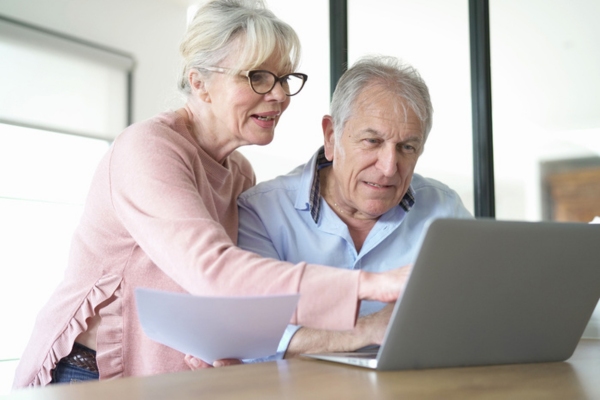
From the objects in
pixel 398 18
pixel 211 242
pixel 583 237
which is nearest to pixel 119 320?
pixel 211 242

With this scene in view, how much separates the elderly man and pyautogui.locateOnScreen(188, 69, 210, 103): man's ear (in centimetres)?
28

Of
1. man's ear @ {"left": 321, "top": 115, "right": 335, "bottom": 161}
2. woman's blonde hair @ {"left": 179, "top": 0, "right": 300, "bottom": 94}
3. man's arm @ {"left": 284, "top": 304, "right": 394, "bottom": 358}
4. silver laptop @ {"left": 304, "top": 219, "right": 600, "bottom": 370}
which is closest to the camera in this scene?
silver laptop @ {"left": 304, "top": 219, "right": 600, "bottom": 370}

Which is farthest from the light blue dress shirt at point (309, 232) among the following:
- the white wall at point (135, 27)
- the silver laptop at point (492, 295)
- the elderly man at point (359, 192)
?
the white wall at point (135, 27)

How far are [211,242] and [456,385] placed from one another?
479 millimetres

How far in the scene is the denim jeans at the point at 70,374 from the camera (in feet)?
5.02

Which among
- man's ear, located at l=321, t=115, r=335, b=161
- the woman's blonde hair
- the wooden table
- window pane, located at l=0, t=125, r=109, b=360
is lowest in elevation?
window pane, located at l=0, t=125, r=109, b=360

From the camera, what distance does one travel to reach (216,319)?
3.19 ft

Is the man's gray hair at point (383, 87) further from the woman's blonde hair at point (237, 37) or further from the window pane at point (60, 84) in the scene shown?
the window pane at point (60, 84)

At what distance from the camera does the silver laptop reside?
38.0 inches

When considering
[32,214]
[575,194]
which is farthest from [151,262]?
[32,214]

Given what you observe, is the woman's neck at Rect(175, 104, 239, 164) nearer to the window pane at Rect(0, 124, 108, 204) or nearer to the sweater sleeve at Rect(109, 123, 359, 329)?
the sweater sleeve at Rect(109, 123, 359, 329)

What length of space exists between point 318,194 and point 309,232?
0.36ft

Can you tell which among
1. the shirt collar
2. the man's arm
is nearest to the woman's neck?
the shirt collar

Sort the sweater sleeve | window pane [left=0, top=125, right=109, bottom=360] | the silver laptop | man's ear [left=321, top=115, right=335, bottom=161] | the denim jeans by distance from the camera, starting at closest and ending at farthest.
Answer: the silver laptop
the sweater sleeve
the denim jeans
man's ear [left=321, top=115, right=335, bottom=161]
window pane [left=0, top=125, right=109, bottom=360]
